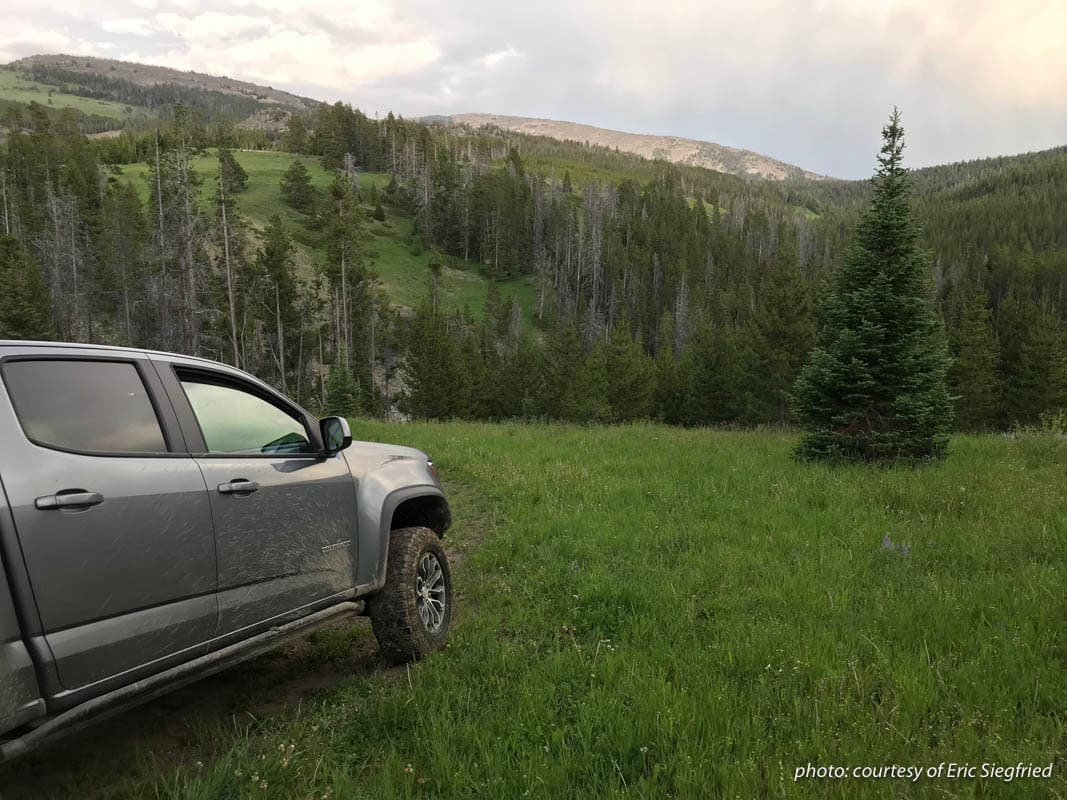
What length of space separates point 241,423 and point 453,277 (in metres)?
89.4

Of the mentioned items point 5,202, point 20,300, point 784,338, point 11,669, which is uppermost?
point 5,202

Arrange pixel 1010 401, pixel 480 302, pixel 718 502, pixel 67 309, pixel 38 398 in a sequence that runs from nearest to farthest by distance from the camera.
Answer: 1. pixel 38 398
2. pixel 718 502
3. pixel 1010 401
4. pixel 67 309
5. pixel 480 302

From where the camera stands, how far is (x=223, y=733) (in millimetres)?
3445

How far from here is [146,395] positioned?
3.10m

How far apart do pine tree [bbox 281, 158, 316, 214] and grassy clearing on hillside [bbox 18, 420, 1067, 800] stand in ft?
308

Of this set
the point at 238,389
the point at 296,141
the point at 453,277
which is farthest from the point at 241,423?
the point at 296,141

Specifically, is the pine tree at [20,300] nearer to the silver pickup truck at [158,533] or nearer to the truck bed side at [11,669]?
the silver pickup truck at [158,533]

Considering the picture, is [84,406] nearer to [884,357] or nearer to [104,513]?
[104,513]

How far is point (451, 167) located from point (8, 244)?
73.1 meters

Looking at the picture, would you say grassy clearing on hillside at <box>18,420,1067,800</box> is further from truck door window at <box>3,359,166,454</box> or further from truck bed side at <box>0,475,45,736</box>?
truck door window at <box>3,359,166,454</box>

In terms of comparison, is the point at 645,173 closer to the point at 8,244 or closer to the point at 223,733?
the point at 8,244

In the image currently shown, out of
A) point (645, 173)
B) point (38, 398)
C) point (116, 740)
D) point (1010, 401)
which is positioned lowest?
point (1010, 401)

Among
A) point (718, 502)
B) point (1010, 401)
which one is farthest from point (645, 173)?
point (718, 502)

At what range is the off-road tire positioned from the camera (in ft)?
13.9
